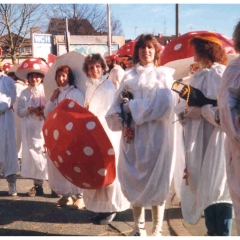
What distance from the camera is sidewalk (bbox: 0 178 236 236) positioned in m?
4.71

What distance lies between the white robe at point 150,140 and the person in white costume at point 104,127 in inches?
25.0

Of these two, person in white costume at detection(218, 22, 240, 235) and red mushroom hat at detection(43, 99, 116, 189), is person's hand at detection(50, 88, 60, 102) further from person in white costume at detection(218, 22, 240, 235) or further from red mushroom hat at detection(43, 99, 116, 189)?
person in white costume at detection(218, 22, 240, 235)

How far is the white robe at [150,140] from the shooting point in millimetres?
4055

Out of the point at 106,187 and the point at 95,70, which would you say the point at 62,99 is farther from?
the point at 106,187

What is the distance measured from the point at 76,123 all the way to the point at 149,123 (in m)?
0.78

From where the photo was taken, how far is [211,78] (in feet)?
12.2

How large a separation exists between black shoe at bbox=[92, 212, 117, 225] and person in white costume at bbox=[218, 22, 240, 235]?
212 cm

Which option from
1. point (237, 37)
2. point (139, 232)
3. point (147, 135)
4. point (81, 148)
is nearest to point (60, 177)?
point (81, 148)

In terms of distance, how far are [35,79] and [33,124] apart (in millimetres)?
622

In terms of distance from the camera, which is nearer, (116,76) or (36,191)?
(36,191)

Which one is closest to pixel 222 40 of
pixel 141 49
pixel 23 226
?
pixel 141 49

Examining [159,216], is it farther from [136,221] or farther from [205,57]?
[205,57]

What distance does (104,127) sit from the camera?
489 centimetres

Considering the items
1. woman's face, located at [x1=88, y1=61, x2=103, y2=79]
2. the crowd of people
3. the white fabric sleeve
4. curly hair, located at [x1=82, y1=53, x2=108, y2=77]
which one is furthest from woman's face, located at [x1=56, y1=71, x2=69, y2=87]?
the white fabric sleeve
